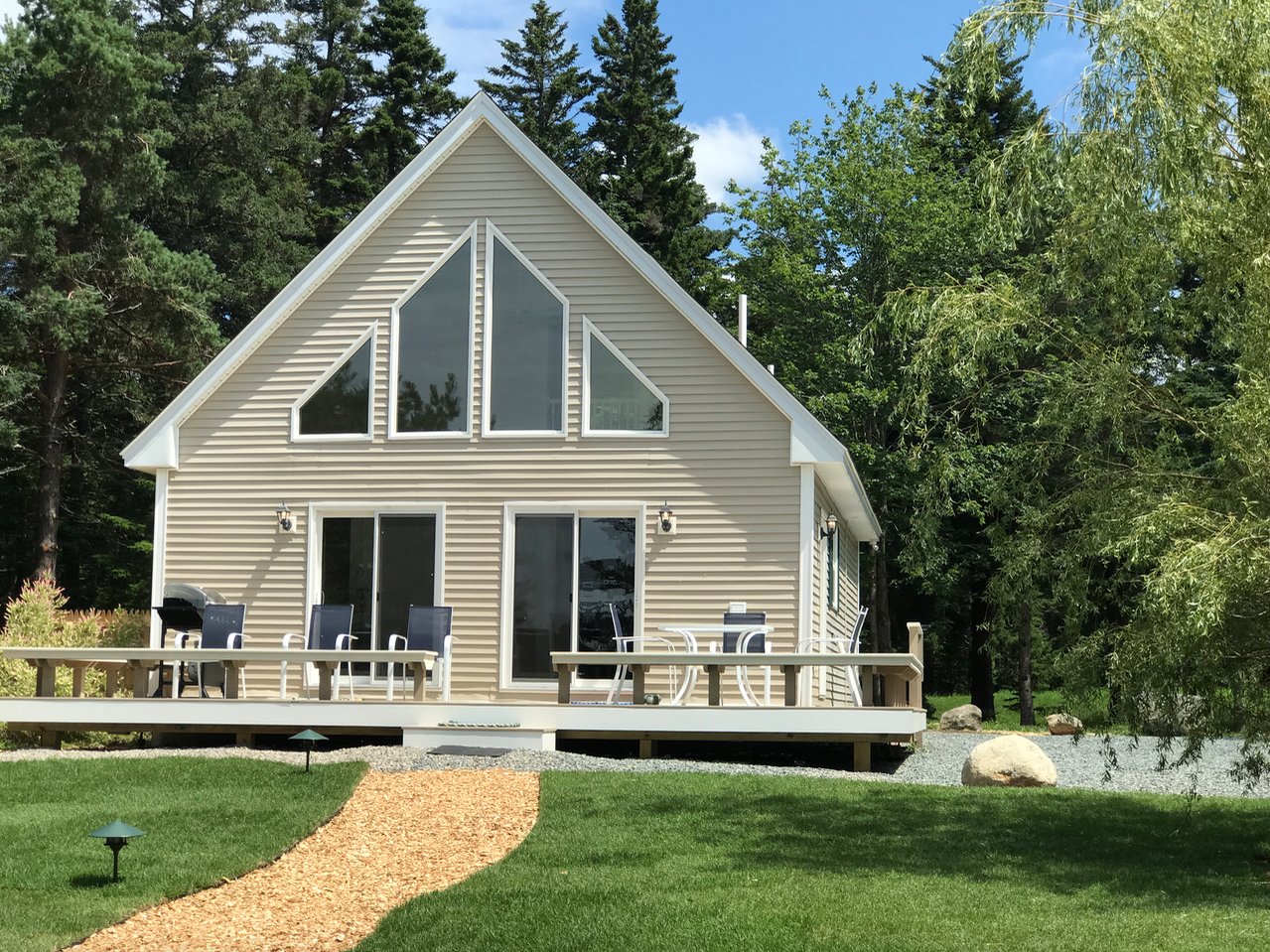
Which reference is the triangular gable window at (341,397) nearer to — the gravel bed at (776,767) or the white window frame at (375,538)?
the white window frame at (375,538)

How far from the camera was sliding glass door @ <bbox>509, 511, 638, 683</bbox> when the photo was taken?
14266 mm

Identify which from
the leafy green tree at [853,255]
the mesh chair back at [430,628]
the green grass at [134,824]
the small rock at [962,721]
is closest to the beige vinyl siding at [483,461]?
the mesh chair back at [430,628]

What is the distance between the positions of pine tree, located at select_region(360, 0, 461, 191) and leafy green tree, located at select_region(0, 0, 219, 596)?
773 cm

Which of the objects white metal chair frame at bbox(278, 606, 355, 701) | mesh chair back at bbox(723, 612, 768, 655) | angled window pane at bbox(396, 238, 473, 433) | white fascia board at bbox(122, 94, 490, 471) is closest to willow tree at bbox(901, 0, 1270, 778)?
mesh chair back at bbox(723, 612, 768, 655)

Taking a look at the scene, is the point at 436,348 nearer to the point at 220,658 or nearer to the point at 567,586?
the point at 567,586

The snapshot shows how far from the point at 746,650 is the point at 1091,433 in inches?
202

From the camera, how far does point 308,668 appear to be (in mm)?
14547

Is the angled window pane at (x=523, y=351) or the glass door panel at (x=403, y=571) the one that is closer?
the glass door panel at (x=403, y=571)

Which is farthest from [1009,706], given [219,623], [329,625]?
[219,623]

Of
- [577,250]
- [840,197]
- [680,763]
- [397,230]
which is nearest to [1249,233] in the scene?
[680,763]

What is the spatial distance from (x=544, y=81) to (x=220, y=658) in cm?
2579

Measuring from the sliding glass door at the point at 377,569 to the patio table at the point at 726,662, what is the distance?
2486mm

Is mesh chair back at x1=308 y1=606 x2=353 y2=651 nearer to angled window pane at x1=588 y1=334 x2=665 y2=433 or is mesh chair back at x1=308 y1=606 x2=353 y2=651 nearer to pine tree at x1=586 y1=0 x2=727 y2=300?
angled window pane at x1=588 y1=334 x2=665 y2=433

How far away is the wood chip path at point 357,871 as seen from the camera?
21.7 feet
